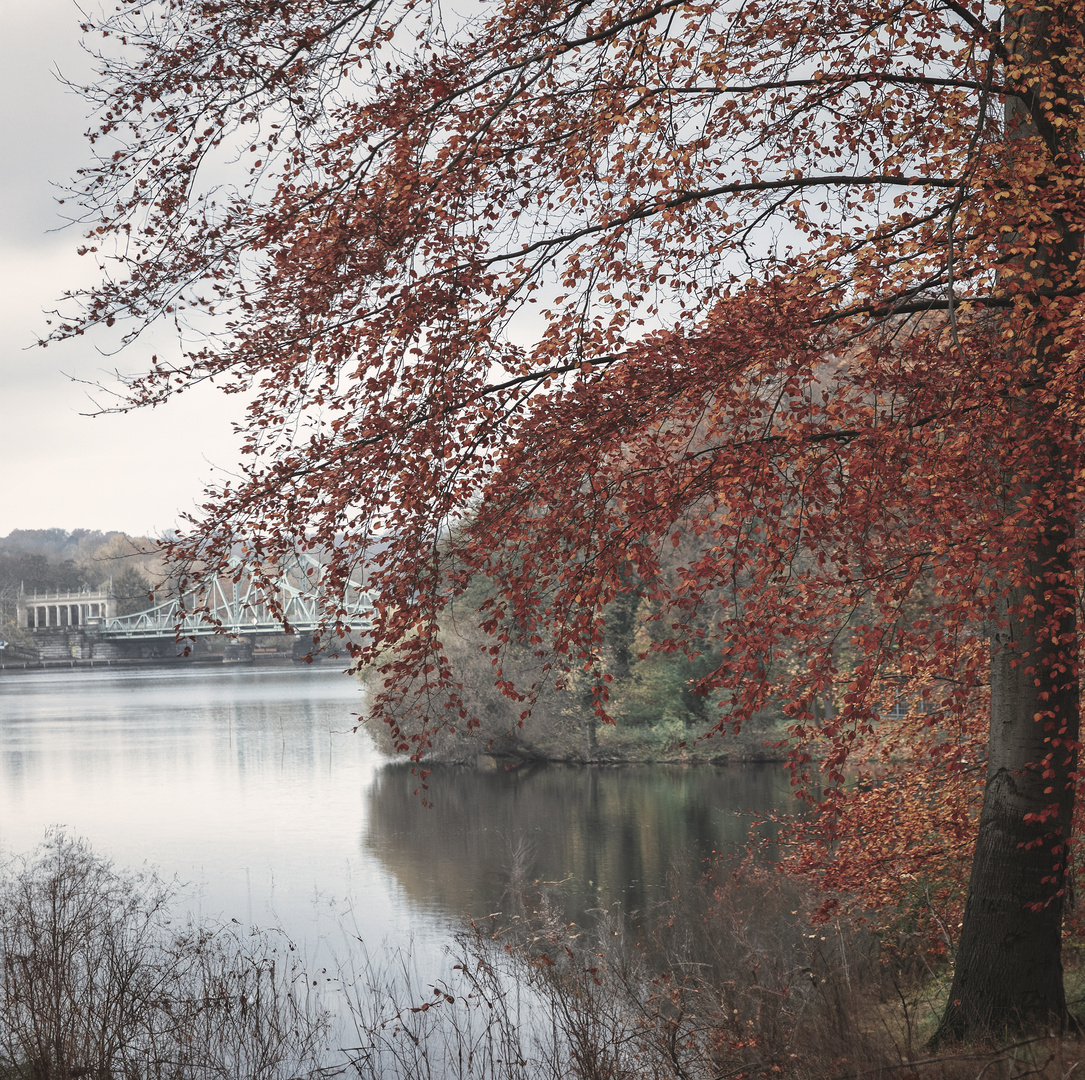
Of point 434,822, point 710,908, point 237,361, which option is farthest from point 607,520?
point 434,822

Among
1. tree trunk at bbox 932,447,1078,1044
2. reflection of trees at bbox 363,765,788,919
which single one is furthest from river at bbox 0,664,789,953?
tree trunk at bbox 932,447,1078,1044

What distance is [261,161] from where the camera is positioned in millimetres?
5539

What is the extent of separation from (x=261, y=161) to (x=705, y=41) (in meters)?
2.38

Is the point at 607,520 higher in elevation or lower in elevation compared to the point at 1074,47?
lower

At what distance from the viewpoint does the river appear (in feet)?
51.3

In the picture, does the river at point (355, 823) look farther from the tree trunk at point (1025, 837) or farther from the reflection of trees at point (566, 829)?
the tree trunk at point (1025, 837)

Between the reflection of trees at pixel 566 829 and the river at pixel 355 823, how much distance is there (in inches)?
2.0

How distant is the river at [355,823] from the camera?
1562 cm

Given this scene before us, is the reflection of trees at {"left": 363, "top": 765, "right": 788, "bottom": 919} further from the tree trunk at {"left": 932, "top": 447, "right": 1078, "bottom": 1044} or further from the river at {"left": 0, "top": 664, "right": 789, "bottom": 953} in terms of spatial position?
the tree trunk at {"left": 932, "top": 447, "right": 1078, "bottom": 1044}

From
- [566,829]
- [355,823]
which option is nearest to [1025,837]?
[566,829]

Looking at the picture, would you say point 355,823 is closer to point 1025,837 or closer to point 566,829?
point 566,829

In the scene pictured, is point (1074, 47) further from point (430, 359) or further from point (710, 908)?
point (710, 908)

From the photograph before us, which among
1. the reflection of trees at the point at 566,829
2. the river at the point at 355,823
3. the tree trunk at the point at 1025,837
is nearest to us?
the tree trunk at the point at 1025,837

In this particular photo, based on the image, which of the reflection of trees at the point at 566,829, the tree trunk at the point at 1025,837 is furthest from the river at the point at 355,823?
the tree trunk at the point at 1025,837
